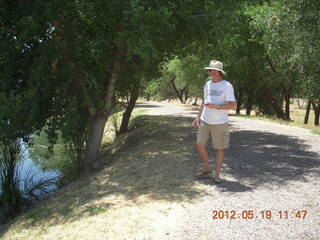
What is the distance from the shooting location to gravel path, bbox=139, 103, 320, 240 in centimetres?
456

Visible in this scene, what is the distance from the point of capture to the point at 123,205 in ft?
19.7

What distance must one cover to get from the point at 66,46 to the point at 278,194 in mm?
6085

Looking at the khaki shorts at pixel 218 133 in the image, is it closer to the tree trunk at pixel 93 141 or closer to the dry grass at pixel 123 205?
the dry grass at pixel 123 205

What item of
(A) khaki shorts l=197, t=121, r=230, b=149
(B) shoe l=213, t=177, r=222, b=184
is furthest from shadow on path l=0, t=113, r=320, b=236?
(A) khaki shorts l=197, t=121, r=230, b=149

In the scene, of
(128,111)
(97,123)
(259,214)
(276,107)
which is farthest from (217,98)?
(276,107)

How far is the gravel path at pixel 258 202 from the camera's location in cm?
456

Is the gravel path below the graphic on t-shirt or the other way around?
below

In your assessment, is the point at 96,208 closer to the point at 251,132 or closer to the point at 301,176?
the point at 301,176

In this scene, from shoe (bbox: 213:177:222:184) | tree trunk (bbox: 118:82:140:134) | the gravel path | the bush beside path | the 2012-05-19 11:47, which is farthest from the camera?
tree trunk (bbox: 118:82:140:134)

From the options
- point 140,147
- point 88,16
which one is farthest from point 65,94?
point 140,147

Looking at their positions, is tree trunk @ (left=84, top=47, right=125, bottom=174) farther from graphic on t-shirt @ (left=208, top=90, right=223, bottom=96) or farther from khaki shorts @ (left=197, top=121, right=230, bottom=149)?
graphic on t-shirt @ (left=208, top=90, right=223, bottom=96)

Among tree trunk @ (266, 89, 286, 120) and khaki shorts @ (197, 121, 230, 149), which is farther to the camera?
tree trunk @ (266, 89, 286, 120)

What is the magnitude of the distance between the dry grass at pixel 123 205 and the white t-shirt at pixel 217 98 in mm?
1279

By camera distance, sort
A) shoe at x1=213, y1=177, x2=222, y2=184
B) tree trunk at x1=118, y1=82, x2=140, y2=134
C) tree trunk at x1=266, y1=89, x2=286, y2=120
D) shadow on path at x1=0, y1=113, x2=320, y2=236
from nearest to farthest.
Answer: shadow on path at x1=0, y1=113, x2=320, y2=236, shoe at x1=213, y1=177, x2=222, y2=184, tree trunk at x1=118, y1=82, x2=140, y2=134, tree trunk at x1=266, y1=89, x2=286, y2=120
